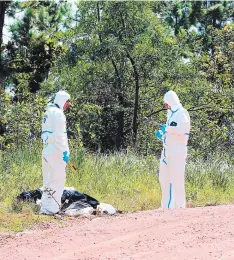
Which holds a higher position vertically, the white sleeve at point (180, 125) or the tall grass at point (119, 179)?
the white sleeve at point (180, 125)

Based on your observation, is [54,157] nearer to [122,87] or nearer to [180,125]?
[180,125]

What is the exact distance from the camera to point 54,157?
960 centimetres

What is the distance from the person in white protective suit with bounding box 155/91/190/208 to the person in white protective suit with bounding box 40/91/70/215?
1.68 metres

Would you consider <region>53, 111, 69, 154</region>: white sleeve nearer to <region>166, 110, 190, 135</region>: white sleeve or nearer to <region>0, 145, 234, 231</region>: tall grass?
<region>0, 145, 234, 231</region>: tall grass

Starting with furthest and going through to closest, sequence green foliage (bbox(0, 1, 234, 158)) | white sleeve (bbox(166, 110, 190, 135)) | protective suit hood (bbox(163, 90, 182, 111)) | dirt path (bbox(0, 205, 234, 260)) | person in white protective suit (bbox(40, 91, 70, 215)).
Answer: green foliage (bbox(0, 1, 234, 158)), protective suit hood (bbox(163, 90, 182, 111)), white sleeve (bbox(166, 110, 190, 135)), person in white protective suit (bbox(40, 91, 70, 215)), dirt path (bbox(0, 205, 234, 260))

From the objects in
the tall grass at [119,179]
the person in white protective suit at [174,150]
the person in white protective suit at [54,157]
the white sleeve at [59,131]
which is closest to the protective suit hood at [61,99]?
the person in white protective suit at [54,157]

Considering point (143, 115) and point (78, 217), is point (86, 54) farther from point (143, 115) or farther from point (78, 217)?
point (78, 217)

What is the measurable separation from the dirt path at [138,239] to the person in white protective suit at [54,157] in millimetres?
1050

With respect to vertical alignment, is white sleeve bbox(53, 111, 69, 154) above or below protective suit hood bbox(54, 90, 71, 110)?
below

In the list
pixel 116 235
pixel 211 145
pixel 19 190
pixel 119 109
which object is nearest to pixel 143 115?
pixel 119 109

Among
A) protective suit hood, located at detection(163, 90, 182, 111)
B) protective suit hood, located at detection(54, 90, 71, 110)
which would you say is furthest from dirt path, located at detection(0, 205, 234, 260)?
protective suit hood, located at detection(54, 90, 71, 110)

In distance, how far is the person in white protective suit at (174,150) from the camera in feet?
31.9

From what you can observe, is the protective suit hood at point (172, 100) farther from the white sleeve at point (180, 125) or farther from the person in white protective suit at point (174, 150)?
the white sleeve at point (180, 125)

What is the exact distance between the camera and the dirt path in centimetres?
617
